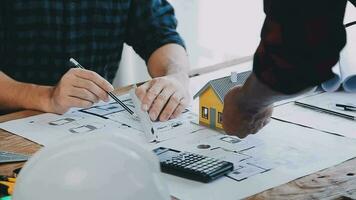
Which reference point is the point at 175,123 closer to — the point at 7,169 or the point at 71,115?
the point at 71,115

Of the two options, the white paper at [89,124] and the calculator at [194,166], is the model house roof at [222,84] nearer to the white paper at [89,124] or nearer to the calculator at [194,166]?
the white paper at [89,124]

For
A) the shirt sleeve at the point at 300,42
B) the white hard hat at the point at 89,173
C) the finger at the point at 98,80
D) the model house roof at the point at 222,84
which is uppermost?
the shirt sleeve at the point at 300,42

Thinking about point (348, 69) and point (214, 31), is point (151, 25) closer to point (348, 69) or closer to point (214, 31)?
point (348, 69)

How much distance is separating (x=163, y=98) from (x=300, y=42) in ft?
2.20

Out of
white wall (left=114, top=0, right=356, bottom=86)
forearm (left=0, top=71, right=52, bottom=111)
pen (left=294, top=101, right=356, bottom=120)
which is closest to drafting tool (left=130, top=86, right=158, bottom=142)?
forearm (left=0, top=71, right=52, bottom=111)

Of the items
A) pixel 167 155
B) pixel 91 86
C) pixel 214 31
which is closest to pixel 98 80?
pixel 91 86

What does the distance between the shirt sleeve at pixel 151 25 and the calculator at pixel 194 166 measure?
792 mm

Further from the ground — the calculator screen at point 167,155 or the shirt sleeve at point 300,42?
the shirt sleeve at point 300,42

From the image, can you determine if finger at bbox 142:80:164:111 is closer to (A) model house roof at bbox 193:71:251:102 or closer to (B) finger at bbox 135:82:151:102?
(B) finger at bbox 135:82:151:102

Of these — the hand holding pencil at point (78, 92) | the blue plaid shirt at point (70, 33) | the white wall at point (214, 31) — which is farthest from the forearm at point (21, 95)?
the white wall at point (214, 31)

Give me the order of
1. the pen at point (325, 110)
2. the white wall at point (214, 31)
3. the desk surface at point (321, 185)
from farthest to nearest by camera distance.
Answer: the white wall at point (214, 31) → the pen at point (325, 110) → the desk surface at point (321, 185)

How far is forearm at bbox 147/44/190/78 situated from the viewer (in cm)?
174

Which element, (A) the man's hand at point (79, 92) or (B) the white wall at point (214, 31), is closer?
(A) the man's hand at point (79, 92)

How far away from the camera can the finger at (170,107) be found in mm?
1415
